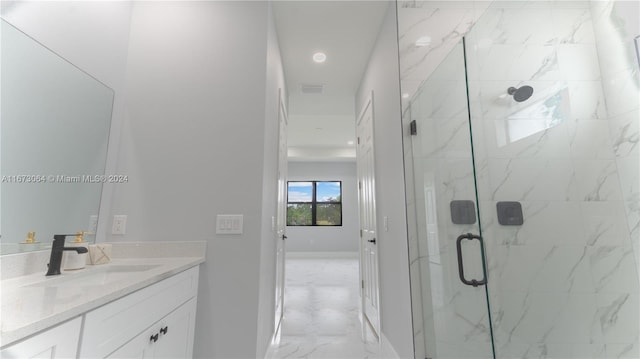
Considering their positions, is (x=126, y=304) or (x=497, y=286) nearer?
(x=126, y=304)

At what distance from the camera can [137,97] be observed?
1.81 m

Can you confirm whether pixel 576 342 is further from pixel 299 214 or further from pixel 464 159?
pixel 299 214

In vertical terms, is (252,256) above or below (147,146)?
below

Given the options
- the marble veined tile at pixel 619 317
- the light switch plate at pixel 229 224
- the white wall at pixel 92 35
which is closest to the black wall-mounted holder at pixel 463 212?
the marble veined tile at pixel 619 317

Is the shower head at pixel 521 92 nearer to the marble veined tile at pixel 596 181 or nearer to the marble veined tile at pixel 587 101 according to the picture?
the marble veined tile at pixel 587 101

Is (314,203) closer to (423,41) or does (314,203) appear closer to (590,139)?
(423,41)

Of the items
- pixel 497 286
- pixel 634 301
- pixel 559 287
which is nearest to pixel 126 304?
pixel 497 286

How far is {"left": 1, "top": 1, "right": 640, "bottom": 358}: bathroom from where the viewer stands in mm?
1586

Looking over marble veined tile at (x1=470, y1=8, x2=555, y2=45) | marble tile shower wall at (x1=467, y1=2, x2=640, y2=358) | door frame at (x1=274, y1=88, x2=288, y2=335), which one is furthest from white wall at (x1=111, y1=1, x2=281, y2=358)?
marble veined tile at (x1=470, y1=8, x2=555, y2=45)

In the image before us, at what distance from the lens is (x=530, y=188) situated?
1724 millimetres

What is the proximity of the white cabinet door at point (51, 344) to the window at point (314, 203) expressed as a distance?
7257 mm

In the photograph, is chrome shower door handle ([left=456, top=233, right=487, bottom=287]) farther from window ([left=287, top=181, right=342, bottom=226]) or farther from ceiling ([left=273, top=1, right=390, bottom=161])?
window ([left=287, top=181, right=342, bottom=226])

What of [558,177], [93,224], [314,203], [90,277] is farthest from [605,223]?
[314,203]

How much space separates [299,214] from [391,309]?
19.8 feet
